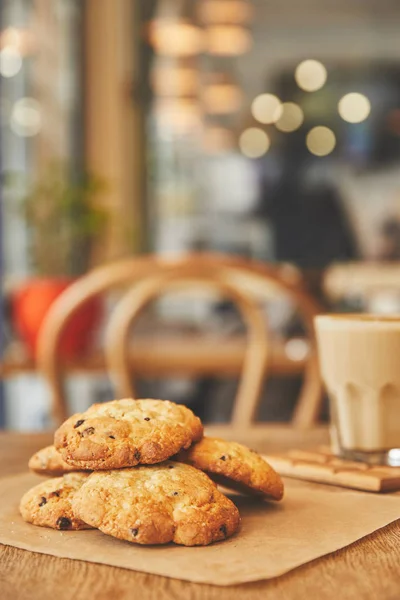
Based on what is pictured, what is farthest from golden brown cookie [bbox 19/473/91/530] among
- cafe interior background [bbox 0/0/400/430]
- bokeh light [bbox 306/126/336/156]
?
bokeh light [bbox 306/126/336/156]

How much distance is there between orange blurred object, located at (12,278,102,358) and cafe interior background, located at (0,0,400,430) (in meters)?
0.01

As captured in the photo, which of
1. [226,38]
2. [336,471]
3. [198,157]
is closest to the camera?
[336,471]

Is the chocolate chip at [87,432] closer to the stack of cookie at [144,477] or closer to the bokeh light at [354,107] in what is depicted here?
the stack of cookie at [144,477]

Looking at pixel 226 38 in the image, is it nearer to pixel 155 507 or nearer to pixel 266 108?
pixel 155 507

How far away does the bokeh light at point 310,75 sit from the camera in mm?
11203

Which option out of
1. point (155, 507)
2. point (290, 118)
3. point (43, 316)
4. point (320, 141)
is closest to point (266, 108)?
point (290, 118)

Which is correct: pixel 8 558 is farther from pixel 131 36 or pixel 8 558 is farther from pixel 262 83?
pixel 262 83

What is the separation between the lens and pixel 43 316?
2488 mm

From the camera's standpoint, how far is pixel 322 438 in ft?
3.95

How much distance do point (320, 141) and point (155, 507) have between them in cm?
1072

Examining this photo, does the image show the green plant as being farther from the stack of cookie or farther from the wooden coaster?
the stack of cookie

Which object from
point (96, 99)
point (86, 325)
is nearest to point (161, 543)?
point (86, 325)

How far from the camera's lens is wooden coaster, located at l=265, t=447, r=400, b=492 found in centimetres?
86

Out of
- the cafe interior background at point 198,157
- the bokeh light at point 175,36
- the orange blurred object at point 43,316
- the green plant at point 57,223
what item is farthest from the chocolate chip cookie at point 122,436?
the bokeh light at point 175,36
